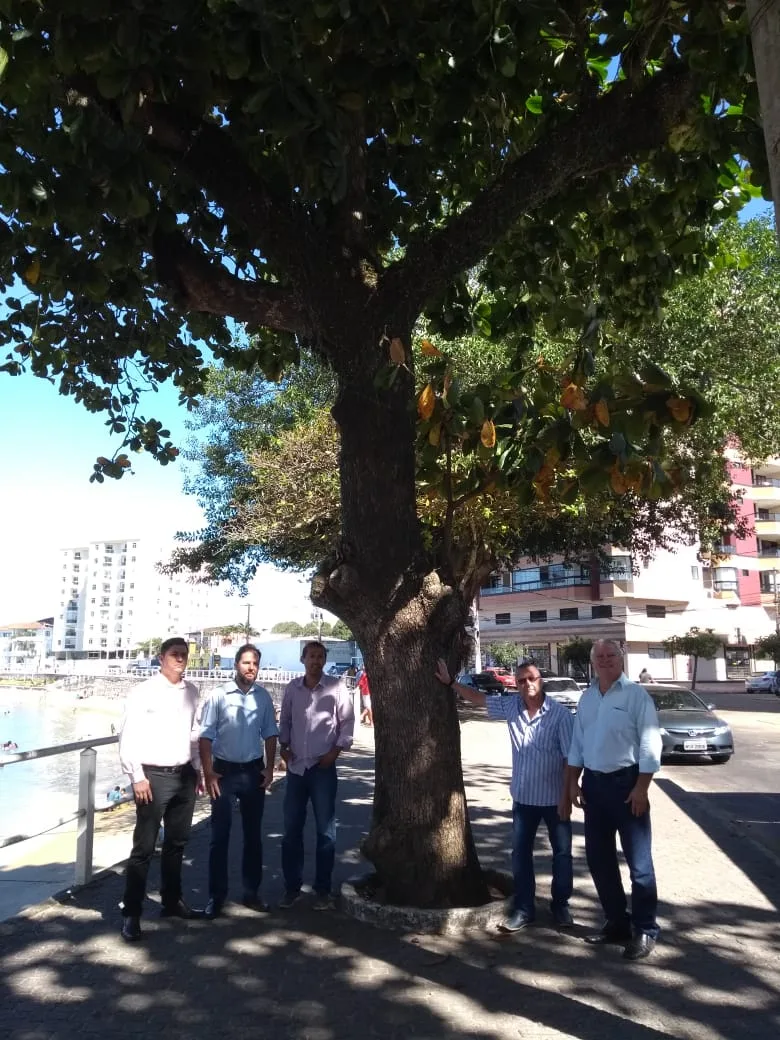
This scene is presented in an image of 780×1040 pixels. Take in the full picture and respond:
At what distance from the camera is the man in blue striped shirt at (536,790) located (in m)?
5.23

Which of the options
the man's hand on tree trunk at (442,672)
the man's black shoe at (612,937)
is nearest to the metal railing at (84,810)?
the man's hand on tree trunk at (442,672)

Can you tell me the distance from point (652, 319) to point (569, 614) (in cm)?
4723

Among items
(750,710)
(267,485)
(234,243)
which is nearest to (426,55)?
(234,243)

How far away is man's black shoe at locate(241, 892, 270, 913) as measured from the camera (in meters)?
5.48

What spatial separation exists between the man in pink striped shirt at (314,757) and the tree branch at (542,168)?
8.47 ft

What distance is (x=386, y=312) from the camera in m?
5.59

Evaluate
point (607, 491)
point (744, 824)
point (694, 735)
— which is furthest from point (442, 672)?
point (694, 735)

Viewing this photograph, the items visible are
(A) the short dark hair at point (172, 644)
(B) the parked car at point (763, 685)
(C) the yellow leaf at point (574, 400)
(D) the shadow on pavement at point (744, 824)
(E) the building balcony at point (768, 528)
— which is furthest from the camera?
(E) the building balcony at point (768, 528)

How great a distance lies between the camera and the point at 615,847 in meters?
4.85

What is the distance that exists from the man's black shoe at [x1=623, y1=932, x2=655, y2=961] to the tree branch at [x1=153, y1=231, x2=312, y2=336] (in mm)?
4305

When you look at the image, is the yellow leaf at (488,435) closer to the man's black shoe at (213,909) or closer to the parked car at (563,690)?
the man's black shoe at (213,909)

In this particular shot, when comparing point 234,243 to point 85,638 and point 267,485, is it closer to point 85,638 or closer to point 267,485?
point 267,485

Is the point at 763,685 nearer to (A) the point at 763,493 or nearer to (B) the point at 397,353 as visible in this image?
(A) the point at 763,493

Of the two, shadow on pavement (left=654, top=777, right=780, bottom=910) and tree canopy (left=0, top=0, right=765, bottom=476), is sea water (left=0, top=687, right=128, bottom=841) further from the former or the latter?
shadow on pavement (left=654, top=777, right=780, bottom=910)
